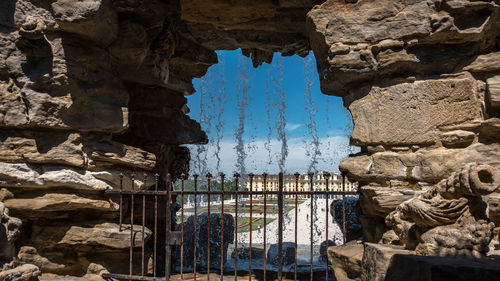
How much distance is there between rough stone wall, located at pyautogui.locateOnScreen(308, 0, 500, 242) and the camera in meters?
3.12

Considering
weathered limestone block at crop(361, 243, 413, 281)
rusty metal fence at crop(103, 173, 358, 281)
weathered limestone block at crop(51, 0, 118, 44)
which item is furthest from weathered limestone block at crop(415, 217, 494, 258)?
weathered limestone block at crop(51, 0, 118, 44)

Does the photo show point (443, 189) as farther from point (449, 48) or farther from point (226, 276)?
point (226, 276)

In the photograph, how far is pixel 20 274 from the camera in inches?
139

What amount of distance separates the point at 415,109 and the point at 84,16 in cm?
331

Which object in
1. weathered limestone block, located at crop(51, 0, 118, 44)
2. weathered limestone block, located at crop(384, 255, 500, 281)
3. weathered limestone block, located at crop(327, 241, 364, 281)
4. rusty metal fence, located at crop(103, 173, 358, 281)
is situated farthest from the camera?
weathered limestone block, located at crop(51, 0, 118, 44)

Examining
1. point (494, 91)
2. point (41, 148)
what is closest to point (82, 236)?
point (41, 148)

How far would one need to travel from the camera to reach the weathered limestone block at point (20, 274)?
132 inches

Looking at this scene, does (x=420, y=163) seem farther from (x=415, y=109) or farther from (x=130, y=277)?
(x=130, y=277)

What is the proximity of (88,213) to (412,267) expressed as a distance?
3.66 m

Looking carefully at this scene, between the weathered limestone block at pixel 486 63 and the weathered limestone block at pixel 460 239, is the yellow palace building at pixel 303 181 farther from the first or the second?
the weathered limestone block at pixel 486 63

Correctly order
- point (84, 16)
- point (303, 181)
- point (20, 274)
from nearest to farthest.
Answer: point (20, 274) → point (84, 16) → point (303, 181)

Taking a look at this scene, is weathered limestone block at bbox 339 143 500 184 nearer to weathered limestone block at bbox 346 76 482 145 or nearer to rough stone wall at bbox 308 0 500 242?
rough stone wall at bbox 308 0 500 242

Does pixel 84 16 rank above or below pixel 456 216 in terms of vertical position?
above

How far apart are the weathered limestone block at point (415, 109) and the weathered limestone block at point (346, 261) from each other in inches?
38.5
